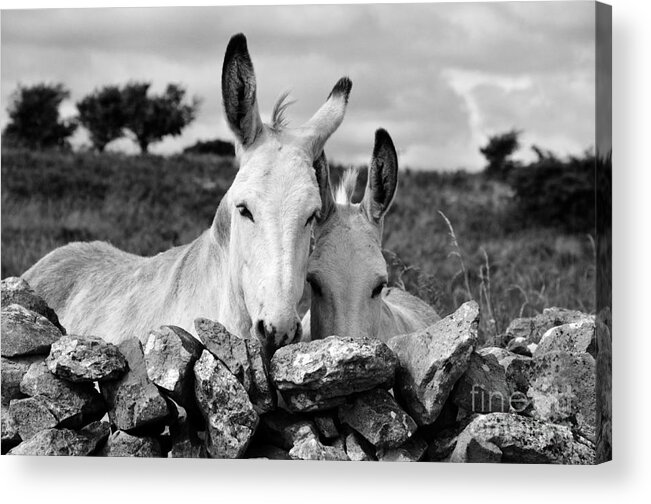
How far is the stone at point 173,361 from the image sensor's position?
3775 millimetres

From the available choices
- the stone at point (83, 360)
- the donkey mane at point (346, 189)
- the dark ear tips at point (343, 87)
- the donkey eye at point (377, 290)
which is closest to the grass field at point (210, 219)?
the donkey mane at point (346, 189)

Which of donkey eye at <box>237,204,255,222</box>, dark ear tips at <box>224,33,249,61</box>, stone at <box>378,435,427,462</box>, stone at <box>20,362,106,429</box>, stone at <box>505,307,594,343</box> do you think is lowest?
stone at <box>378,435,427,462</box>

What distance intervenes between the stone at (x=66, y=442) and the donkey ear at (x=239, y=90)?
1.42 metres

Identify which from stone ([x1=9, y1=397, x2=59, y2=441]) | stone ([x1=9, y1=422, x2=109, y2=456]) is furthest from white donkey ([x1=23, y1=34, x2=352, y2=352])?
stone ([x1=9, y1=397, x2=59, y2=441])

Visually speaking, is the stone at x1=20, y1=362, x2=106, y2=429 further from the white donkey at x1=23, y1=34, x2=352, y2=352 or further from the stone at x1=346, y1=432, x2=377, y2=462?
the stone at x1=346, y1=432, x2=377, y2=462

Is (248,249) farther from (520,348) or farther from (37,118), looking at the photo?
(37,118)

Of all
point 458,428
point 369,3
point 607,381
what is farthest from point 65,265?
point 607,381

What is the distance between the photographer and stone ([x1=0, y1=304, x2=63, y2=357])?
13.6 ft

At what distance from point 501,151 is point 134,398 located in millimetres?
8479

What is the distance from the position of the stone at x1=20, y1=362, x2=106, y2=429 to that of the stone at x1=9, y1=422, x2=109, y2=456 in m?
0.06

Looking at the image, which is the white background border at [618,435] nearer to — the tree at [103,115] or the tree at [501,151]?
the tree at [103,115]

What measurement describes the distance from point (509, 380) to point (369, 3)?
76.4 inches

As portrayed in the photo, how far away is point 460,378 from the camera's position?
3.88m

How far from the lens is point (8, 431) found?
4.36 m
